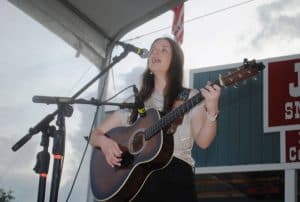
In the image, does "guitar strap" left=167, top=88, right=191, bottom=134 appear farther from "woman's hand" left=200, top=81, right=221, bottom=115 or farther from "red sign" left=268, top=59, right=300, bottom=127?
"red sign" left=268, top=59, right=300, bottom=127

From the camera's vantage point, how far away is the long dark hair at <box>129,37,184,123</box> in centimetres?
281

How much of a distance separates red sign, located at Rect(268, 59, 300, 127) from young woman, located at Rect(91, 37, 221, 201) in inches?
152

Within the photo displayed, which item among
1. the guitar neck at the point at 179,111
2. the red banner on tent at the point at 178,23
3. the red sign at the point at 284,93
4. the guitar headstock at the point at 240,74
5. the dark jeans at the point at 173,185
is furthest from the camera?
the red sign at the point at 284,93

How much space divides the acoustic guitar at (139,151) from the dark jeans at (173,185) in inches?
2.3

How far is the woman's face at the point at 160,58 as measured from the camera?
2900 mm

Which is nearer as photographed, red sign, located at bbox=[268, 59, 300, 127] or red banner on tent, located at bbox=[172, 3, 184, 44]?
red banner on tent, located at bbox=[172, 3, 184, 44]

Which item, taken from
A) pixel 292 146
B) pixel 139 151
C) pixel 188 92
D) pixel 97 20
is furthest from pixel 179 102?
pixel 292 146

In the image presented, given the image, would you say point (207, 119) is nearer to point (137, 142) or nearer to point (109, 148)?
point (137, 142)

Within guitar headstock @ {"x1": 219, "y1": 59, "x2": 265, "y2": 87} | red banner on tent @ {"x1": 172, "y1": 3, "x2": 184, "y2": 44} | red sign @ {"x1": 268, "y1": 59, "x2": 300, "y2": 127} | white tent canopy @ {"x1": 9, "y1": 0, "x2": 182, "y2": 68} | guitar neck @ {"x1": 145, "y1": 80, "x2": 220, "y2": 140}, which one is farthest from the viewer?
red sign @ {"x1": 268, "y1": 59, "x2": 300, "y2": 127}

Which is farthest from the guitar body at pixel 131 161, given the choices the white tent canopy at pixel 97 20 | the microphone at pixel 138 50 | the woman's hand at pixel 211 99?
the white tent canopy at pixel 97 20

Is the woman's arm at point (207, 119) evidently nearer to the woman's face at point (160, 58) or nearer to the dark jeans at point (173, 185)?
the dark jeans at point (173, 185)

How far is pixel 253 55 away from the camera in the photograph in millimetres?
6746

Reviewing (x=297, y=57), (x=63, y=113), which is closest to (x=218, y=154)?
(x=297, y=57)

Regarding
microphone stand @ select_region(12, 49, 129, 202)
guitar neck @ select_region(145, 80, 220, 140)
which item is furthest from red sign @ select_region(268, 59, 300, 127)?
microphone stand @ select_region(12, 49, 129, 202)
